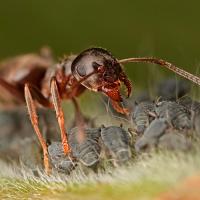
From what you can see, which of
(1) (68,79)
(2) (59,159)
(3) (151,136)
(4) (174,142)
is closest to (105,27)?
(1) (68,79)

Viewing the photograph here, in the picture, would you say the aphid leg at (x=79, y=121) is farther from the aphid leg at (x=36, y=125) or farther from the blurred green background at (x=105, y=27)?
the blurred green background at (x=105, y=27)

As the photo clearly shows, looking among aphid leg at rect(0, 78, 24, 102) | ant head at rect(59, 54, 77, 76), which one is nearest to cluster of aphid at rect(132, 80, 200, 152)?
ant head at rect(59, 54, 77, 76)

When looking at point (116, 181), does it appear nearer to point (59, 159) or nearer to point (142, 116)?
point (142, 116)

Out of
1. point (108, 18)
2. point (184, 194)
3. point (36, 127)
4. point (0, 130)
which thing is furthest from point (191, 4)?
point (184, 194)

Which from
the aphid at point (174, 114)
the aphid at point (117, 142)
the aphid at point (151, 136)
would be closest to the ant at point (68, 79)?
the aphid at point (117, 142)

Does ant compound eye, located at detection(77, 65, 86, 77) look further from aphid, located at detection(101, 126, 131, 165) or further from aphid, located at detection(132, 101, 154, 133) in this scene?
aphid, located at detection(101, 126, 131, 165)

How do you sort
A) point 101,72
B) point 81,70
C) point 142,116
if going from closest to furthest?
point 142,116
point 101,72
point 81,70

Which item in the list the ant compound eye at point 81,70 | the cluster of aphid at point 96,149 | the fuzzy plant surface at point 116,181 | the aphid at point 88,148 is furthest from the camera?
the ant compound eye at point 81,70
